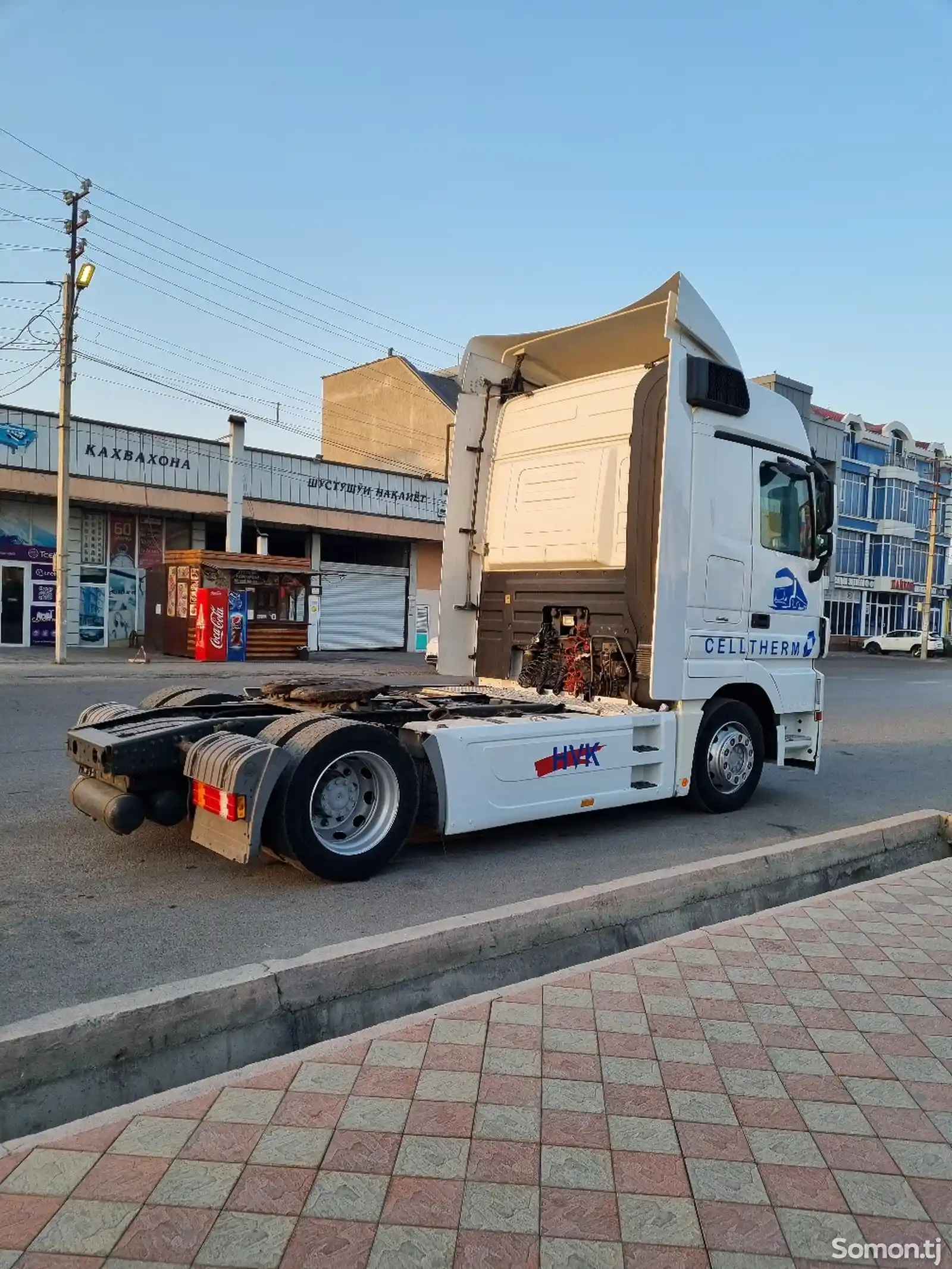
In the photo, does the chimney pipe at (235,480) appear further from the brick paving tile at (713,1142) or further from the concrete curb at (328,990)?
the brick paving tile at (713,1142)

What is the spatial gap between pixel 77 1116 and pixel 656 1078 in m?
1.86

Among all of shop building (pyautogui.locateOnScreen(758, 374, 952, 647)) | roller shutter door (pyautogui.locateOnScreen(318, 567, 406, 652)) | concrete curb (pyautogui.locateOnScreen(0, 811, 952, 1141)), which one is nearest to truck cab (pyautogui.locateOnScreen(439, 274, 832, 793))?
concrete curb (pyautogui.locateOnScreen(0, 811, 952, 1141))

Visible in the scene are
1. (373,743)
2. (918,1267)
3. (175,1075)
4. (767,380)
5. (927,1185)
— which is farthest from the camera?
(767,380)

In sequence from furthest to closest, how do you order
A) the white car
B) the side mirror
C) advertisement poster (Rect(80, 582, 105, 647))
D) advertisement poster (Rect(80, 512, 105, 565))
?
the white car, advertisement poster (Rect(80, 582, 105, 647)), advertisement poster (Rect(80, 512, 105, 565)), the side mirror

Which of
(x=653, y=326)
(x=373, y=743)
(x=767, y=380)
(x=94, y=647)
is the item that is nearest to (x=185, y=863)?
(x=373, y=743)

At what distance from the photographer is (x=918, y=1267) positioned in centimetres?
231

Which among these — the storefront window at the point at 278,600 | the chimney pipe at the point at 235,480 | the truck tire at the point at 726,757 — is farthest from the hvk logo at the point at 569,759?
the chimney pipe at the point at 235,480

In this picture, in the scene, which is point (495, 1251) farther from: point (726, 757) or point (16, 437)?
point (16, 437)

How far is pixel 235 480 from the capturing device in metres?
27.0

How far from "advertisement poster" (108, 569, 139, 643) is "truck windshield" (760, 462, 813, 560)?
2360cm

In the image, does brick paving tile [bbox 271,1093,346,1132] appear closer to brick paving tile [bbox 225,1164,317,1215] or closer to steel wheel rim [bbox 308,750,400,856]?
brick paving tile [bbox 225,1164,317,1215]

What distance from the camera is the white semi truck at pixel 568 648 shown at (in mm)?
5316

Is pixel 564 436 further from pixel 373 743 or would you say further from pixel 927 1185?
pixel 927 1185

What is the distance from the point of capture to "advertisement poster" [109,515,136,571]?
27547mm
